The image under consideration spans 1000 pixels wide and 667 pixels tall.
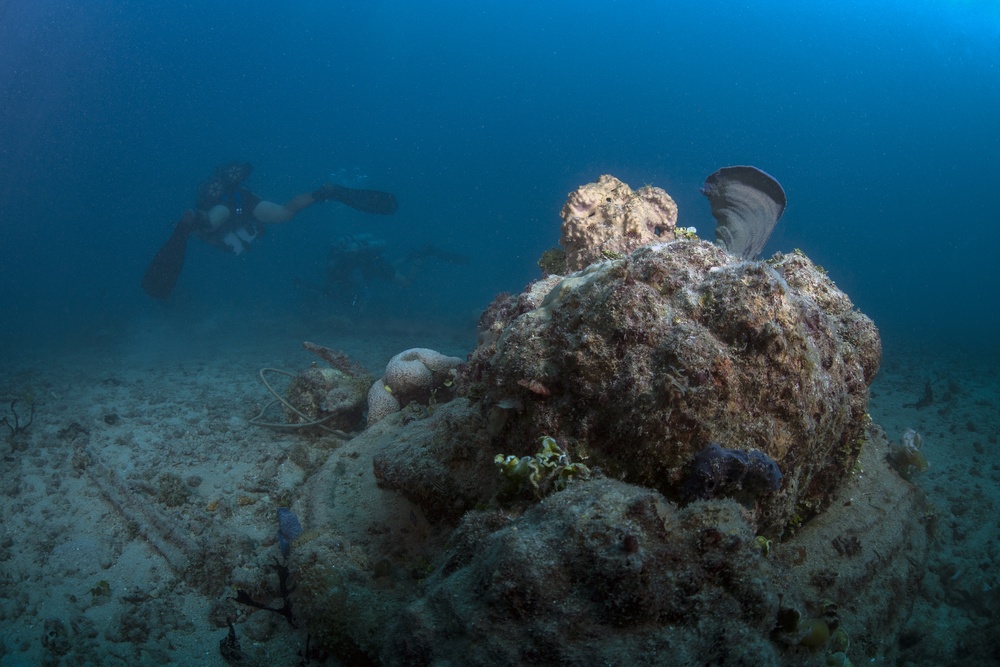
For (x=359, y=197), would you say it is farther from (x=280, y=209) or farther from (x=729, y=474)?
(x=729, y=474)

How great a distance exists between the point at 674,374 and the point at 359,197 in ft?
68.7

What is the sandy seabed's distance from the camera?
340cm

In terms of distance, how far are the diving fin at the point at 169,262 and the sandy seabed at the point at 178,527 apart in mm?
10245

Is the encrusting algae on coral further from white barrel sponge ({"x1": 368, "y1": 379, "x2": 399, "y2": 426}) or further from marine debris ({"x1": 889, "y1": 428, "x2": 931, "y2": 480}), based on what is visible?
marine debris ({"x1": 889, "y1": 428, "x2": 931, "y2": 480})

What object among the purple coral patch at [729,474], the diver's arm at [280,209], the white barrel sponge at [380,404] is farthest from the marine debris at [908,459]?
the diver's arm at [280,209]

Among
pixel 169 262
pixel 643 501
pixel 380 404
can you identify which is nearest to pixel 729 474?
pixel 643 501

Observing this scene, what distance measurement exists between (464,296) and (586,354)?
34.4m

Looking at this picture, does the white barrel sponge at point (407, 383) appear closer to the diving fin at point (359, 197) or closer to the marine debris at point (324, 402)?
the marine debris at point (324, 402)

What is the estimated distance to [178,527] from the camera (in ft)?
14.3

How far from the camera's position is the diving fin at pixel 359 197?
2031 cm

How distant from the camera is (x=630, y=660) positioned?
1680 mm

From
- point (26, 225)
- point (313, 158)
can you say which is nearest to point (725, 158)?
point (313, 158)

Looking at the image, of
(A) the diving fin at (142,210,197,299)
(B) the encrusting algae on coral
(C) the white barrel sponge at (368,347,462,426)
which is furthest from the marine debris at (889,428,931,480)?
(A) the diving fin at (142,210,197,299)

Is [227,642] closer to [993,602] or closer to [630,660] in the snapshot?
[630,660]
